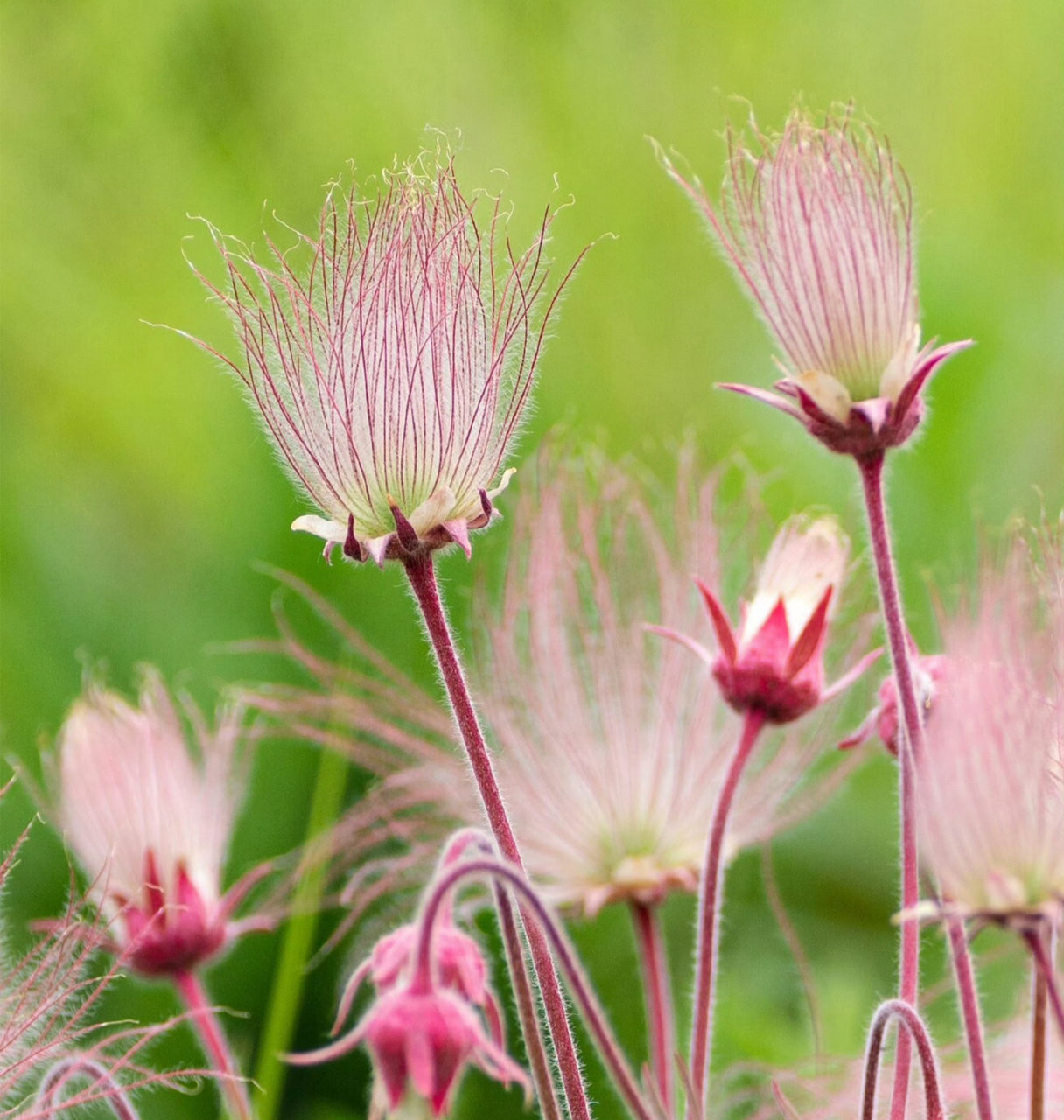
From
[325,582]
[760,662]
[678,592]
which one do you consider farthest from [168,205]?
[760,662]

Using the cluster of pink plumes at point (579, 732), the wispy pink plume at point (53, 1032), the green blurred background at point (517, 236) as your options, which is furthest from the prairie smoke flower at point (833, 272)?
the green blurred background at point (517, 236)

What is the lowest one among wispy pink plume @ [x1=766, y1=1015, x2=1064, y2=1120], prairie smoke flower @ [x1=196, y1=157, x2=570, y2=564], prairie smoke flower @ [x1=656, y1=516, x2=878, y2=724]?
wispy pink plume @ [x1=766, y1=1015, x2=1064, y2=1120]

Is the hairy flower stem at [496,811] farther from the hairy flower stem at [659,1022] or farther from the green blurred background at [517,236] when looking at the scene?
the green blurred background at [517,236]

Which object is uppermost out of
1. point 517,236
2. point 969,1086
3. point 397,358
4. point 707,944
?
point 517,236

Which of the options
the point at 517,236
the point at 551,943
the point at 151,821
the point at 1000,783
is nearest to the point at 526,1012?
the point at 551,943

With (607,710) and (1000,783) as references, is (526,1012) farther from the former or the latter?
(607,710)

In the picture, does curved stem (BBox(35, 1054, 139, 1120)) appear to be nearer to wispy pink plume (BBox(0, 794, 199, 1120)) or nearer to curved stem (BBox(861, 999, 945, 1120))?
wispy pink plume (BBox(0, 794, 199, 1120))

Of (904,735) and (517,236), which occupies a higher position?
(517,236)

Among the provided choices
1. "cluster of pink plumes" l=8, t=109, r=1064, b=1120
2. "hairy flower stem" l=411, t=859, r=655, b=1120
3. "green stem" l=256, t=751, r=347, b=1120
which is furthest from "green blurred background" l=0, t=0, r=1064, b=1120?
"hairy flower stem" l=411, t=859, r=655, b=1120
